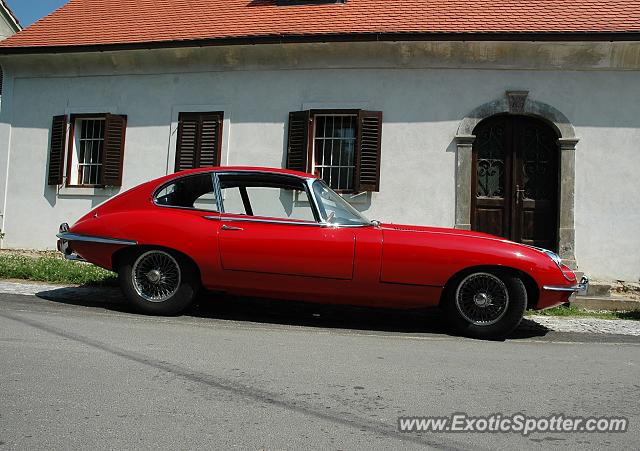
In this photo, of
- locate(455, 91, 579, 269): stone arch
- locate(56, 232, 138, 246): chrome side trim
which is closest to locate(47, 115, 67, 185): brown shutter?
locate(56, 232, 138, 246): chrome side trim

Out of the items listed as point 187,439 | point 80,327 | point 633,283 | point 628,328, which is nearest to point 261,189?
point 80,327

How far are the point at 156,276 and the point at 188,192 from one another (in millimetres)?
931

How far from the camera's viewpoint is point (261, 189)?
6.01 metres

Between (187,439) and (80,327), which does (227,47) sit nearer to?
(80,327)

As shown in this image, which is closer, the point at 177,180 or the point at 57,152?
the point at 177,180

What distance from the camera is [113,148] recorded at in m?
11.1

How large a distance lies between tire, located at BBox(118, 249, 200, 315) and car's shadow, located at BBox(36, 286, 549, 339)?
1.05 feet

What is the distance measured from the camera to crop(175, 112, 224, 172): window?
1071 centimetres

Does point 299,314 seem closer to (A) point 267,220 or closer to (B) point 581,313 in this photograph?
(A) point 267,220

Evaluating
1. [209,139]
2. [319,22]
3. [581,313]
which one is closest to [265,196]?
[581,313]

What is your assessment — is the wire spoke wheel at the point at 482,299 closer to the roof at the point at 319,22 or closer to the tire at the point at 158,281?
the tire at the point at 158,281

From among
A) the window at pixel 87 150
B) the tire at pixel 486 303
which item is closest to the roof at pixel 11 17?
the window at pixel 87 150

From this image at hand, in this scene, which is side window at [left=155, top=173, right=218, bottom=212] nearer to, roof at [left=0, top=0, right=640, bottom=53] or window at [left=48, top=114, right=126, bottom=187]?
roof at [left=0, top=0, right=640, bottom=53]

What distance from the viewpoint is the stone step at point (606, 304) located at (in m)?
7.77
